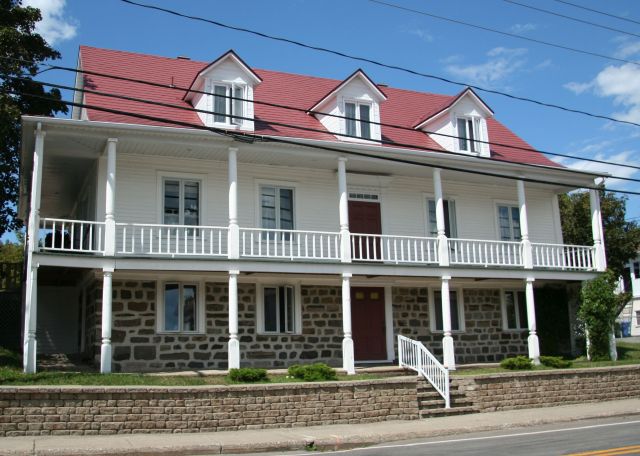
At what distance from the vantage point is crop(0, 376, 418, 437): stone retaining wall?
1305cm

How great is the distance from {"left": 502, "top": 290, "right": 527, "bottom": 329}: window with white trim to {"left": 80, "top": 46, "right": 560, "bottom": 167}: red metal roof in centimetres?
479

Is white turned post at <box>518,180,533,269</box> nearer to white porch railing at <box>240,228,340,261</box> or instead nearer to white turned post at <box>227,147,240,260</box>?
white porch railing at <box>240,228,340,261</box>

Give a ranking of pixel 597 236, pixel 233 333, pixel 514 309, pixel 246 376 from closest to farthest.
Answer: pixel 246 376, pixel 233 333, pixel 597 236, pixel 514 309

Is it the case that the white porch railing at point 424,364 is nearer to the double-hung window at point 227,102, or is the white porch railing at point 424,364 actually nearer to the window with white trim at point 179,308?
the window with white trim at point 179,308

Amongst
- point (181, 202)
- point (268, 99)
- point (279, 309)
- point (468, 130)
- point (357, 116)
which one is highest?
point (268, 99)

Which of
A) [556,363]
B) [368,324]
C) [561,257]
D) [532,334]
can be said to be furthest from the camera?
[561,257]

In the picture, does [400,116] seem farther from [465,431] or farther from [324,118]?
[465,431]

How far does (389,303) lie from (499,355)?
4604 millimetres

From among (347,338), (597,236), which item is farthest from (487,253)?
(347,338)

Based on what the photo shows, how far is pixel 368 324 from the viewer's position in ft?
73.5

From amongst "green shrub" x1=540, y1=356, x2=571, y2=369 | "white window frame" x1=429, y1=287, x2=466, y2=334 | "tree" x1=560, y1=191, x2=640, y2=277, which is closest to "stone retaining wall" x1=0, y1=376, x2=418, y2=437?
"green shrub" x1=540, y1=356, x2=571, y2=369

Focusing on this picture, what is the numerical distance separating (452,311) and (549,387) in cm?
547

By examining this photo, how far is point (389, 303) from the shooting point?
22.7 metres

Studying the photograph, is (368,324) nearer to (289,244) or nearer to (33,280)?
(289,244)
